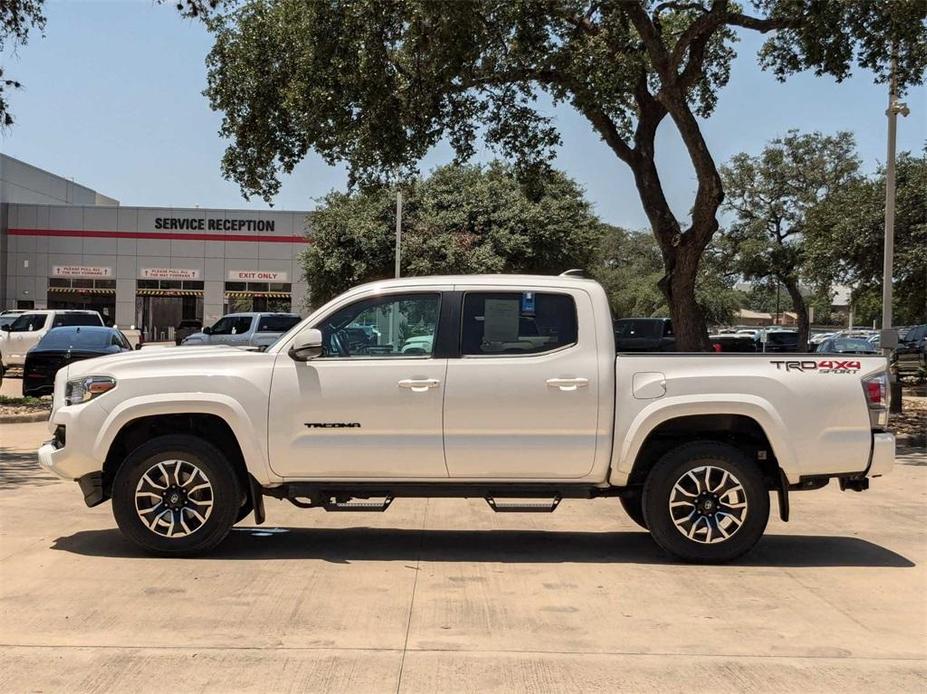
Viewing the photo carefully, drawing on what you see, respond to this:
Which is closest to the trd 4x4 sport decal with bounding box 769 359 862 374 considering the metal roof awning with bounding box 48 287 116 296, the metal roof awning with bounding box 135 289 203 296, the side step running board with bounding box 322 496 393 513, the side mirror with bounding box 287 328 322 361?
the side step running board with bounding box 322 496 393 513

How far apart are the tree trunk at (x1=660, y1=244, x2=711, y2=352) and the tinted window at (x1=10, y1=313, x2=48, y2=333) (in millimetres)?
17731

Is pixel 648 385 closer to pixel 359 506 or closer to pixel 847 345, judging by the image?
pixel 359 506

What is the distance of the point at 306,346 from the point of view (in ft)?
20.8

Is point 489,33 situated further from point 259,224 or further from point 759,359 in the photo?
point 259,224

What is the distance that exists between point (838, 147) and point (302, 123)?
27199mm

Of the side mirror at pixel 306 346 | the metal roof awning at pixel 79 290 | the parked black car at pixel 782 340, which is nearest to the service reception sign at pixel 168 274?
the metal roof awning at pixel 79 290

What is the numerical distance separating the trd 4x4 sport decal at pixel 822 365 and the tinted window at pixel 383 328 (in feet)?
8.17

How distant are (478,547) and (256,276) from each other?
4015cm

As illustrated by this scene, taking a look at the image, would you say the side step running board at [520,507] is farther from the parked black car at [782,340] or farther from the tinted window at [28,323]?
the parked black car at [782,340]

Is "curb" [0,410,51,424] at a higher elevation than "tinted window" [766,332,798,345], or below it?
below

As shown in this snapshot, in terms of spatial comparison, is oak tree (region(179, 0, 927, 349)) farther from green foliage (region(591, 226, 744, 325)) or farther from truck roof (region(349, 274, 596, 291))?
green foliage (region(591, 226, 744, 325))

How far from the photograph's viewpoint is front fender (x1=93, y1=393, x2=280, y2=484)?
6.45 metres

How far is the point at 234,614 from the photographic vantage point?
17.8 ft

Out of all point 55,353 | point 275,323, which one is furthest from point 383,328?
point 275,323
